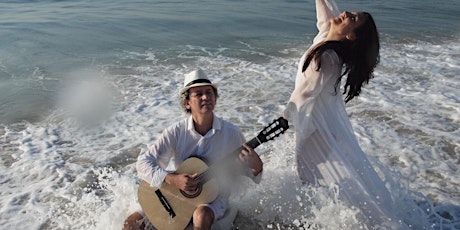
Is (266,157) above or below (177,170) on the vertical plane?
below

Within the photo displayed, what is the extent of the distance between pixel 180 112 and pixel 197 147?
365 centimetres

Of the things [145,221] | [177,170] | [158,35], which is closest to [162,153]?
[177,170]

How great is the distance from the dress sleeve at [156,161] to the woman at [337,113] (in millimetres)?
1000

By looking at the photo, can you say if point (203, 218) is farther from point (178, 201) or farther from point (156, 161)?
point (156, 161)

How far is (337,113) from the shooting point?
128 inches

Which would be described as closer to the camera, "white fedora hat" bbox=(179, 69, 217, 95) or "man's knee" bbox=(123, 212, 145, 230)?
"white fedora hat" bbox=(179, 69, 217, 95)

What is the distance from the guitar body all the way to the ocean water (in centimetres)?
47

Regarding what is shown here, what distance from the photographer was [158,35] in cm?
1341

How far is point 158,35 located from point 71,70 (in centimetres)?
409

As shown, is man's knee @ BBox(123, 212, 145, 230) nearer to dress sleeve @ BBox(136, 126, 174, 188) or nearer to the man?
the man

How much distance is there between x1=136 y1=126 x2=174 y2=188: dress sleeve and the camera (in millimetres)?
3334

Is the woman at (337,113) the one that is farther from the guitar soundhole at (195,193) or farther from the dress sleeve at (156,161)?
the dress sleeve at (156,161)

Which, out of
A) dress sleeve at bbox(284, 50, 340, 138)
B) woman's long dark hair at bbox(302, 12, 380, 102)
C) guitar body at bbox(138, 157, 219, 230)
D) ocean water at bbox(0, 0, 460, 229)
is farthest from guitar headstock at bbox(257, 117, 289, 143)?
ocean water at bbox(0, 0, 460, 229)

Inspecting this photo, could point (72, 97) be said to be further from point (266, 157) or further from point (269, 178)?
point (269, 178)
